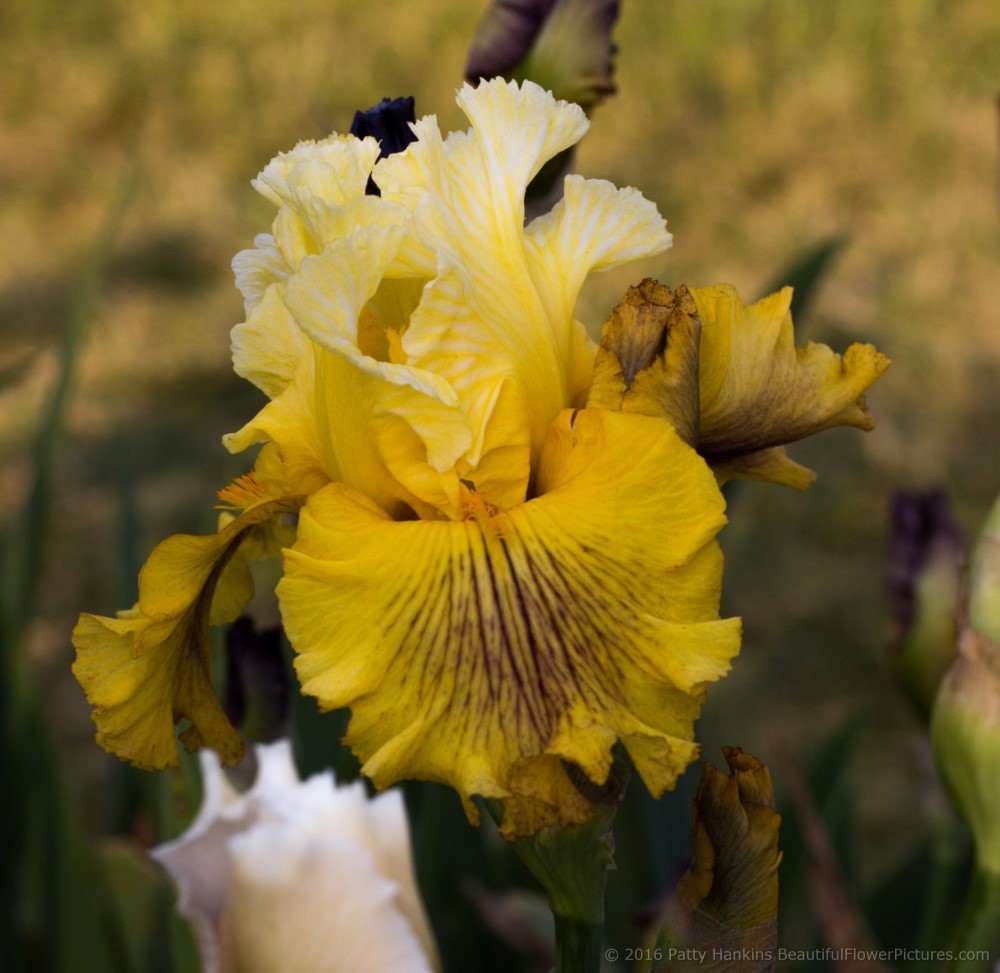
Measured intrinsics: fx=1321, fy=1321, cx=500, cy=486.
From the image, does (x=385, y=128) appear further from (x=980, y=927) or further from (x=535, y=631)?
(x=980, y=927)

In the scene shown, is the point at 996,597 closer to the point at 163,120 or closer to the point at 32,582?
the point at 32,582

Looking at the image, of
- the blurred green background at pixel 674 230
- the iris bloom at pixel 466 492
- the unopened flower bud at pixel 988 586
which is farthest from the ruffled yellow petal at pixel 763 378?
the blurred green background at pixel 674 230

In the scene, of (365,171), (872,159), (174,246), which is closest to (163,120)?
(174,246)

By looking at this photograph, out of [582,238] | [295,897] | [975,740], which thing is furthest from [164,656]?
[975,740]

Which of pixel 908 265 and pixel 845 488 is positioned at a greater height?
pixel 908 265

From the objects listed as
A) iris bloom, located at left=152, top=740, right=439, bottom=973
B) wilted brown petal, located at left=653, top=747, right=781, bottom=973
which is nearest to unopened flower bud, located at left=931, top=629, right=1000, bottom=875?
wilted brown petal, located at left=653, top=747, right=781, bottom=973

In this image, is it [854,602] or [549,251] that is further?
[854,602]
